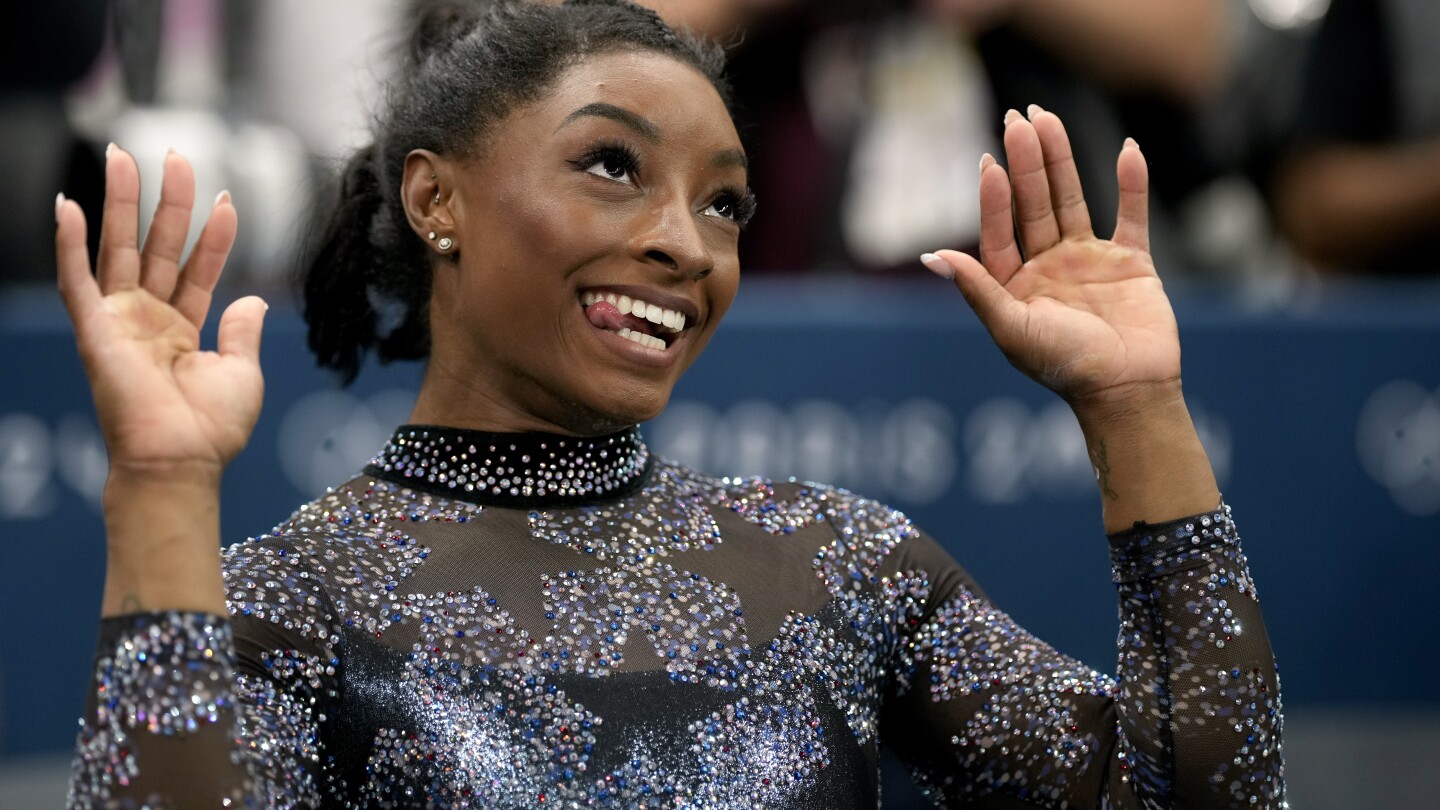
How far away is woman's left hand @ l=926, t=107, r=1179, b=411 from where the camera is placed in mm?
1977

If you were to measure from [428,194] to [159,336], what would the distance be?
0.50m

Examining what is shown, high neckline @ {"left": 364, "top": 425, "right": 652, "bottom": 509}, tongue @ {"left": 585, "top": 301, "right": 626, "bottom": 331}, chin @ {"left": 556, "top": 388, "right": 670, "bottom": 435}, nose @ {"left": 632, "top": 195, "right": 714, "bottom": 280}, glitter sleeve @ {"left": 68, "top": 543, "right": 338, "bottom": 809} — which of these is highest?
nose @ {"left": 632, "top": 195, "right": 714, "bottom": 280}

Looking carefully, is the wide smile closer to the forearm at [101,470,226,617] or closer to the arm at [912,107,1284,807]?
the arm at [912,107,1284,807]

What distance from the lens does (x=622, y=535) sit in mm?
2055

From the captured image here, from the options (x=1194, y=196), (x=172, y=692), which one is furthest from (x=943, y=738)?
(x=1194, y=196)

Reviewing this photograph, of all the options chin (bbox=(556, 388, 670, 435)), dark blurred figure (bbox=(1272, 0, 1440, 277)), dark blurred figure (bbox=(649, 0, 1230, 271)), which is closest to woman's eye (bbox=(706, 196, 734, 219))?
chin (bbox=(556, 388, 670, 435))

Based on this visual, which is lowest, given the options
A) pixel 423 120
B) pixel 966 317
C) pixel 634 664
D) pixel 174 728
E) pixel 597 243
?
pixel 174 728

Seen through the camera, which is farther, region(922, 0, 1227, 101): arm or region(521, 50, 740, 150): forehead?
region(922, 0, 1227, 101): arm

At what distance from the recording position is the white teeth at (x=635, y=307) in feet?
6.57

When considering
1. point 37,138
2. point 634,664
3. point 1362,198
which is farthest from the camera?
point 1362,198

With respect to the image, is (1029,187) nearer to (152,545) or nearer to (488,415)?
(488,415)

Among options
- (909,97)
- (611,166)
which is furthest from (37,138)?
(611,166)

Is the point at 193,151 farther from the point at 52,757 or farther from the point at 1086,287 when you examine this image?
the point at 1086,287

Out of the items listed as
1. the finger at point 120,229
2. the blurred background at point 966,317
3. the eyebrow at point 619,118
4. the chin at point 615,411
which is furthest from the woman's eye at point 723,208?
the blurred background at point 966,317
